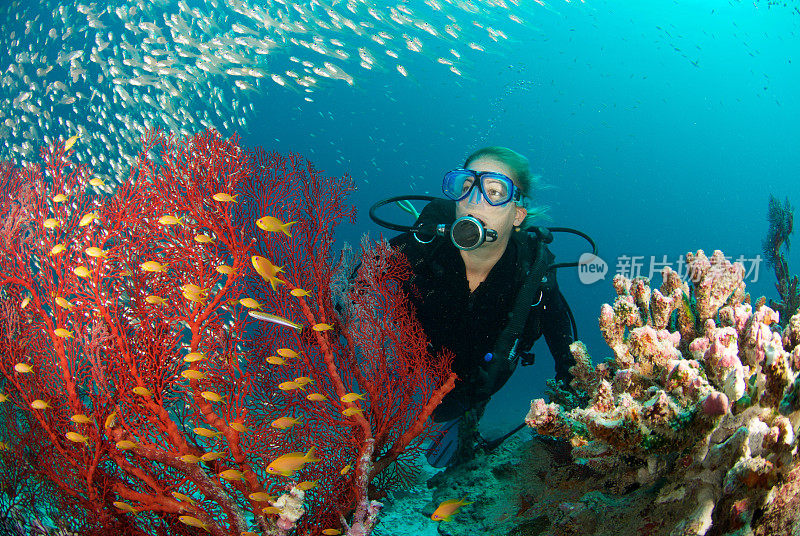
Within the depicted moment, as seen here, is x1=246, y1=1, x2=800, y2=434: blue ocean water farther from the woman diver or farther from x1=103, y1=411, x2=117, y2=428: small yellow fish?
x1=103, y1=411, x2=117, y2=428: small yellow fish

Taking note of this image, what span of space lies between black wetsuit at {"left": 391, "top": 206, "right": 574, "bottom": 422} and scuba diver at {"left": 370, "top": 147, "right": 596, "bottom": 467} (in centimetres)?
1

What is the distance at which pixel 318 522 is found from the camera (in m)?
3.05

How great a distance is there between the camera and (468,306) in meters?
4.50

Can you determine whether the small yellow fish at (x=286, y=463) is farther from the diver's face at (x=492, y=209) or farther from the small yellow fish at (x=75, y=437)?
the diver's face at (x=492, y=209)

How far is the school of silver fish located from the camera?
13.9 m

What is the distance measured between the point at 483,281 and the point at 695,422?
2862 mm

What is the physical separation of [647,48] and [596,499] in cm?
6544

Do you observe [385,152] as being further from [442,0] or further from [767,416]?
[767,416]

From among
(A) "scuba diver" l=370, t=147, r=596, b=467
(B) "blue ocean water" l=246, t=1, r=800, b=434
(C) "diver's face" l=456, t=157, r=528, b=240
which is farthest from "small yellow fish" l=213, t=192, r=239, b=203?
(B) "blue ocean water" l=246, t=1, r=800, b=434

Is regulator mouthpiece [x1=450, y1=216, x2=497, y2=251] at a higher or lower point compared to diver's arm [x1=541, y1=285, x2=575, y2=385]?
higher

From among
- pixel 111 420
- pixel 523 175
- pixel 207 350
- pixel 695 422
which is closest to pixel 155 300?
pixel 207 350

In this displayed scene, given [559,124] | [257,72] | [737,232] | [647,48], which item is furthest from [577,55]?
[737,232]

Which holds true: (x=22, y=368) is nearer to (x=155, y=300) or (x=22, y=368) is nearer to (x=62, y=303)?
(x=62, y=303)

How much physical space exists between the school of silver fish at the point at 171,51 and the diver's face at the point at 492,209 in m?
12.5
